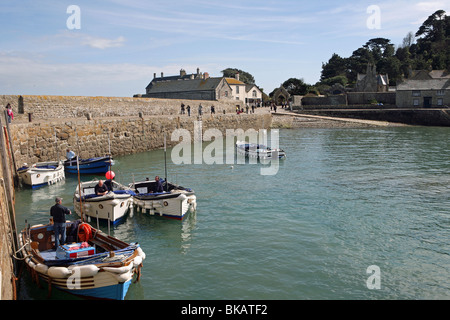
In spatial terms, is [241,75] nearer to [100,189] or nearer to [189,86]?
[189,86]

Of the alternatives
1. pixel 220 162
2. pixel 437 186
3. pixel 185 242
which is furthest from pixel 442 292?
pixel 220 162

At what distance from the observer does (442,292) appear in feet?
29.6

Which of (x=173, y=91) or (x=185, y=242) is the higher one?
(x=173, y=91)

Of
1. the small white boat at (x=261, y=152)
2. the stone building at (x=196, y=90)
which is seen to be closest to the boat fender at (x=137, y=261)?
the small white boat at (x=261, y=152)

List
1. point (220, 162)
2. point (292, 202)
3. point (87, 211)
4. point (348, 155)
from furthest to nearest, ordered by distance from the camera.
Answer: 1. point (348, 155)
2. point (220, 162)
3. point (292, 202)
4. point (87, 211)

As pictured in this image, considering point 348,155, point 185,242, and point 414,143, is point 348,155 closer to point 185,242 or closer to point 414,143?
point 414,143

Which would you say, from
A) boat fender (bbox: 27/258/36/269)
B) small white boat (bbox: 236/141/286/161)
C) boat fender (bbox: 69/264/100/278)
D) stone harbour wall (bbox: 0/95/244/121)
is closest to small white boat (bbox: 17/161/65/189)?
stone harbour wall (bbox: 0/95/244/121)

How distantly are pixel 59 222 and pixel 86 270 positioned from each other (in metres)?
2.61

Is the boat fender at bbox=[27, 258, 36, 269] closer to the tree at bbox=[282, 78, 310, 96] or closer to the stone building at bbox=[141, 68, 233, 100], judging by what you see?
the stone building at bbox=[141, 68, 233, 100]

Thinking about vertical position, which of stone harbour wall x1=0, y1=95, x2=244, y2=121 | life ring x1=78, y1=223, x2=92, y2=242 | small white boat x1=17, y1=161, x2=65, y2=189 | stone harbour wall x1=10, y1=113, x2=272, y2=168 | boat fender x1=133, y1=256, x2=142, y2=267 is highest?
stone harbour wall x1=0, y1=95, x2=244, y2=121

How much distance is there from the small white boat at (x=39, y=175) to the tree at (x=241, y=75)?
327ft

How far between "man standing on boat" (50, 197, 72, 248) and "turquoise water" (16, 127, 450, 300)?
1264 millimetres

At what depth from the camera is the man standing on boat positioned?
1000 cm
